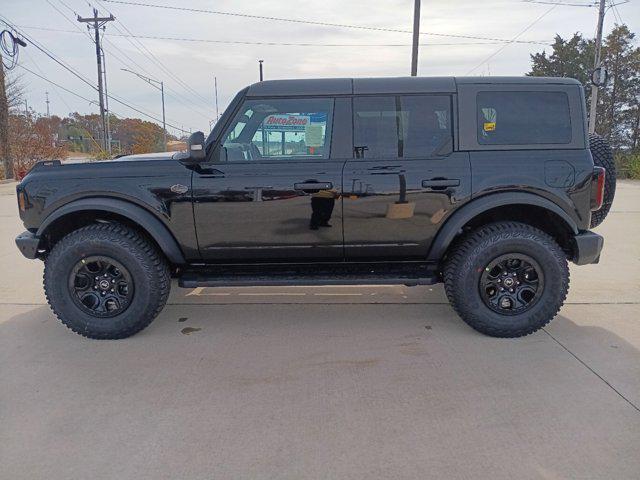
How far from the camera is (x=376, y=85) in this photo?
3.66m

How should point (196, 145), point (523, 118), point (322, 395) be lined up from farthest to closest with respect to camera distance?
point (523, 118), point (196, 145), point (322, 395)

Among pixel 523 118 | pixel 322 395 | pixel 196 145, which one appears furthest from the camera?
pixel 523 118

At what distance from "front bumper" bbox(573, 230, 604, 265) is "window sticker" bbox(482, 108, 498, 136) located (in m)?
1.07

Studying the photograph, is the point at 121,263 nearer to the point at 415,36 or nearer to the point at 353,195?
the point at 353,195

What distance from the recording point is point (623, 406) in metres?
2.69

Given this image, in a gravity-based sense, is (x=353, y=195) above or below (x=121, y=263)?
above

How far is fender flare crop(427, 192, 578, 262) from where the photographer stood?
3537 millimetres

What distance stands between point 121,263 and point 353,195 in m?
1.88

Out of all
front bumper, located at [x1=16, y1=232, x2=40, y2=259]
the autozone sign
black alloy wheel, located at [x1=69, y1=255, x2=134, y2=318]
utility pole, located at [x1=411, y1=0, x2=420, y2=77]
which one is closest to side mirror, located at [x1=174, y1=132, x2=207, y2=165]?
the autozone sign

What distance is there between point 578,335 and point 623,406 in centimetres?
111

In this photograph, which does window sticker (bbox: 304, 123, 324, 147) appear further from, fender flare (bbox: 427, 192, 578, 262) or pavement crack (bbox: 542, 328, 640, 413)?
pavement crack (bbox: 542, 328, 640, 413)

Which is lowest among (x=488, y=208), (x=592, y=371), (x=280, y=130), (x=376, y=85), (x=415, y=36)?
(x=592, y=371)

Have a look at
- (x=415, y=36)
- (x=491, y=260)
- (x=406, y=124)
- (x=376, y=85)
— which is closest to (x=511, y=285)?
(x=491, y=260)

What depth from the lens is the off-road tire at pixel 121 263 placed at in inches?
143
